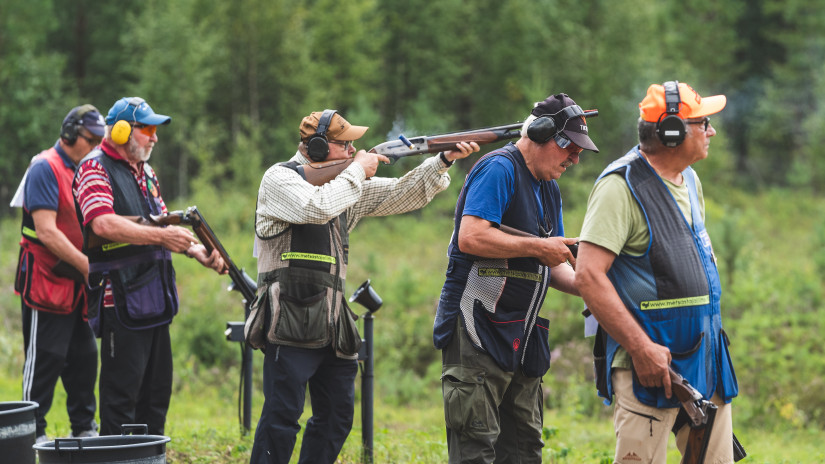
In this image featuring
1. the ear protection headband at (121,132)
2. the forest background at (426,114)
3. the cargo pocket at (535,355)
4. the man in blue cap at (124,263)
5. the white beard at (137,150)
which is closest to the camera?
the cargo pocket at (535,355)

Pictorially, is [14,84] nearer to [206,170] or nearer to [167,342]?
[206,170]

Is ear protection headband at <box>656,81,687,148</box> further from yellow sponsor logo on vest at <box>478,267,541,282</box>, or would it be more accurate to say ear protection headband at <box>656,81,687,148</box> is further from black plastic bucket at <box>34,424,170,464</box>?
black plastic bucket at <box>34,424,170,464</box>

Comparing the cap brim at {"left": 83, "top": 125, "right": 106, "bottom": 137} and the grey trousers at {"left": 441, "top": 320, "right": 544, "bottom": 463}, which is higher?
the cap brim at {"left": 83, "top": 125, "right": 106, "bottom": 137}

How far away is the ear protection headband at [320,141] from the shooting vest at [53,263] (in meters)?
2.55

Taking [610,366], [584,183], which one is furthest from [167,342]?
[584,183]

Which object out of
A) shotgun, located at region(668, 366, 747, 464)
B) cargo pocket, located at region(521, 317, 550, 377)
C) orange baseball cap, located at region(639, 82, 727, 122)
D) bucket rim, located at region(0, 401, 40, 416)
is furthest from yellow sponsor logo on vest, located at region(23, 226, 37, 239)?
shotgun, located at region(668, 366, 747, 464)

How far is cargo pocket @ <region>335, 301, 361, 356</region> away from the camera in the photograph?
16.6 ft

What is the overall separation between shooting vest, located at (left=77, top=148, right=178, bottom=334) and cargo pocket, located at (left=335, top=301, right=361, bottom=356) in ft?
4.55

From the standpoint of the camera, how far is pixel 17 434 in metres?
4.96

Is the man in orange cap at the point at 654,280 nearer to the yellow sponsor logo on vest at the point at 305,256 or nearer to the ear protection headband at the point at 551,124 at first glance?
the ear protection headband at the point at 551,124

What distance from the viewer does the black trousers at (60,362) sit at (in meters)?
6.67

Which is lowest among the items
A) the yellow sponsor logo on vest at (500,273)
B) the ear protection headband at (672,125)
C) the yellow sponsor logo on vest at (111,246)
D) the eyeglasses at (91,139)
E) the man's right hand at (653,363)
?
the man's right hand at (653,363)

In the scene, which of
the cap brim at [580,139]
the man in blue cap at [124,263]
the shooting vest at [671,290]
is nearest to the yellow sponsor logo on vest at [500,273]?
the shooting vest at [671,290]

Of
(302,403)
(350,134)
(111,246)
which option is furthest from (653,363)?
(111,246)
